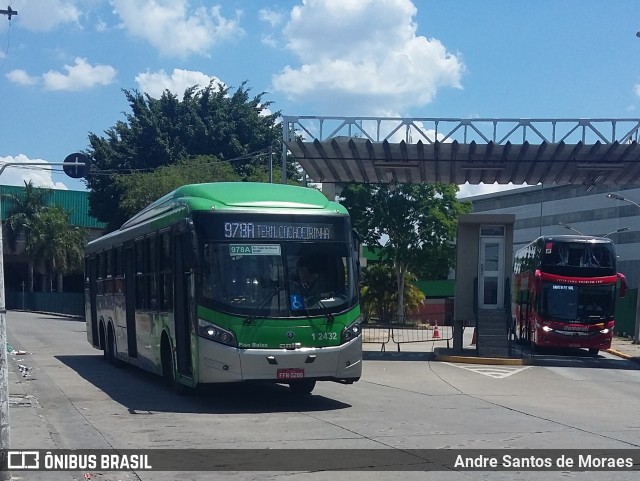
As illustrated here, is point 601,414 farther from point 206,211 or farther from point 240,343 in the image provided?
point 206,211

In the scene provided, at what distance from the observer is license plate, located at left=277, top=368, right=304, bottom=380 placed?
13.6 m

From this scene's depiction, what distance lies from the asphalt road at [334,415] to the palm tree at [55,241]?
57625 millimetres

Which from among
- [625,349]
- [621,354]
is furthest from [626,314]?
[621,354]

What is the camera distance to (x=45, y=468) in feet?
31.0

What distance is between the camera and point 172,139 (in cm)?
5919

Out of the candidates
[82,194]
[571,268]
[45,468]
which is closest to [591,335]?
[571,268]

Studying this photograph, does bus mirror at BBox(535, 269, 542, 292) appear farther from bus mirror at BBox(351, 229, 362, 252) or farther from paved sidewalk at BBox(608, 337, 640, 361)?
bus mirror at BBox(351, 229, 362, 252)

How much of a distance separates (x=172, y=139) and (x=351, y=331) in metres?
46.9

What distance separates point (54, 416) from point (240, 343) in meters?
3.02

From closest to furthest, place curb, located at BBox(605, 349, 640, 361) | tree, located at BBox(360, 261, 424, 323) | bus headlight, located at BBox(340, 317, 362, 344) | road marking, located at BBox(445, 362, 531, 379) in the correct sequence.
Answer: bus headlight, located at BBox(340, 317, 362, 344) < road marking, located at BBox(445, 362, 531, 379) < curb, located at BBox(605, 349, 640, 361) < tree, located at BBox(360, 261, 424, 323)

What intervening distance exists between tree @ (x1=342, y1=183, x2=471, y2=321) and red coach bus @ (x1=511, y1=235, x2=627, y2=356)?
75.1 ft

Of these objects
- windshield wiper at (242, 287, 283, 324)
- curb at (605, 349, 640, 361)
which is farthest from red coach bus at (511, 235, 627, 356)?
windshield wiper at (242, 287, 283, 324)

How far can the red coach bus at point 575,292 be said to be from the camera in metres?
30.7

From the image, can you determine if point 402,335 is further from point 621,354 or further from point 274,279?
point 274,279
